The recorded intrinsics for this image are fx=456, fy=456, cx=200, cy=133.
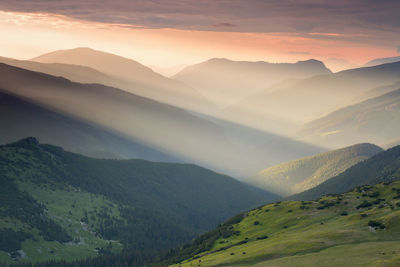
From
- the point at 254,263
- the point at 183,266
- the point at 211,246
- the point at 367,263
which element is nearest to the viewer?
the point at 367,263

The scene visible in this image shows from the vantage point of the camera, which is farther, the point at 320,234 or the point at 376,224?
the point at 320,234

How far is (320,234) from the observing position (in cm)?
10738

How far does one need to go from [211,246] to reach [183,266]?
29.1 m

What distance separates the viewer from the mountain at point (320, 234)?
87.6 meters

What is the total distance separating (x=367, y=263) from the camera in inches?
3076

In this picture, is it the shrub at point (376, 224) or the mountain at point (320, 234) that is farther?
the shrub at point (376, 224)

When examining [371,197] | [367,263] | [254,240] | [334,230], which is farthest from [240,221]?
[367,263]

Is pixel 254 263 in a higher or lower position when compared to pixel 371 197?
lower

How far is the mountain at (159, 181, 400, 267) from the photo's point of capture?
87562 mm

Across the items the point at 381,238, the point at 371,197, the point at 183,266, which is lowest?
the point at 183,266

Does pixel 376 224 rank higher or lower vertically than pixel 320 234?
higher

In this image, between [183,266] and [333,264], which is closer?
[333,264]

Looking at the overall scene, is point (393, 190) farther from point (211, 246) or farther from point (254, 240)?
point (211, 246)

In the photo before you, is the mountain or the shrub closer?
the mountain
